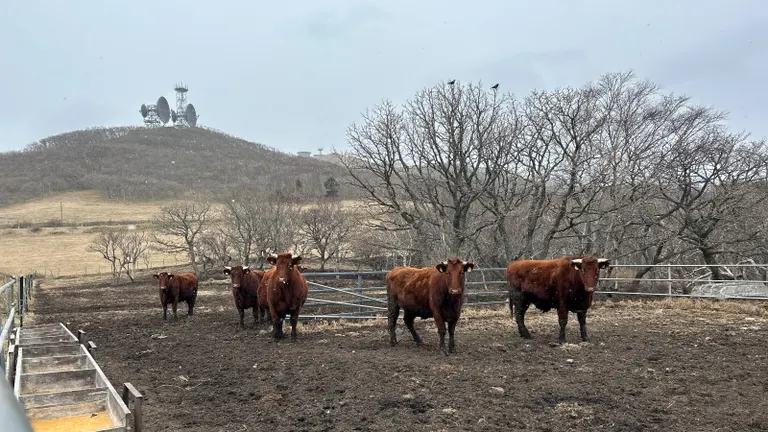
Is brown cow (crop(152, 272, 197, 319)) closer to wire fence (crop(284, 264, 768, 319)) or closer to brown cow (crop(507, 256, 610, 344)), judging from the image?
wire fence (crop(284, 264, 768, 319))

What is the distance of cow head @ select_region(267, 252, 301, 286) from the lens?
11.8 meters

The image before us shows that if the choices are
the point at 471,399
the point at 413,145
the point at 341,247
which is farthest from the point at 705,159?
the point at 341,247

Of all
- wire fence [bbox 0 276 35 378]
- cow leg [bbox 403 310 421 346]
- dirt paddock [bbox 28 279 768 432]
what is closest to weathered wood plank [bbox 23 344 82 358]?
wire fence [bbox 0 276 35 378]

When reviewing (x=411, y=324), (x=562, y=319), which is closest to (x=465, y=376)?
(x=411, y=324)

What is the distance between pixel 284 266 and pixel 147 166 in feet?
423

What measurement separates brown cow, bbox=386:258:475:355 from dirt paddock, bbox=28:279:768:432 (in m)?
0.52

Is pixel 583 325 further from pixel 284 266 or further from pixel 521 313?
pixel 284 266

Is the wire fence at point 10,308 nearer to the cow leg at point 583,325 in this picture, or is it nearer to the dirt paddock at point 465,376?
the dirt paddock at point 465,376

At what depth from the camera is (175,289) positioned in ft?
56.1

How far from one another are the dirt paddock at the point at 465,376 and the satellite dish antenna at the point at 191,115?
175 m

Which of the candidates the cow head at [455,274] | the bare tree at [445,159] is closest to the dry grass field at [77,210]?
the bare tree at [445,159]

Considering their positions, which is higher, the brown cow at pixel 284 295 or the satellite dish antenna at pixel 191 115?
the satellite dish antenna at pixel 191 115

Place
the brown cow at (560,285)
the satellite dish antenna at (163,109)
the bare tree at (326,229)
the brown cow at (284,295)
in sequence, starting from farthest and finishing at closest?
the satellite dish antenna at (163,109) < the bare tree at (326,229) < the brown cow at (284,295) < the brown cow at (560,285)

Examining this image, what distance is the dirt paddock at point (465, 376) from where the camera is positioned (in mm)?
6305
